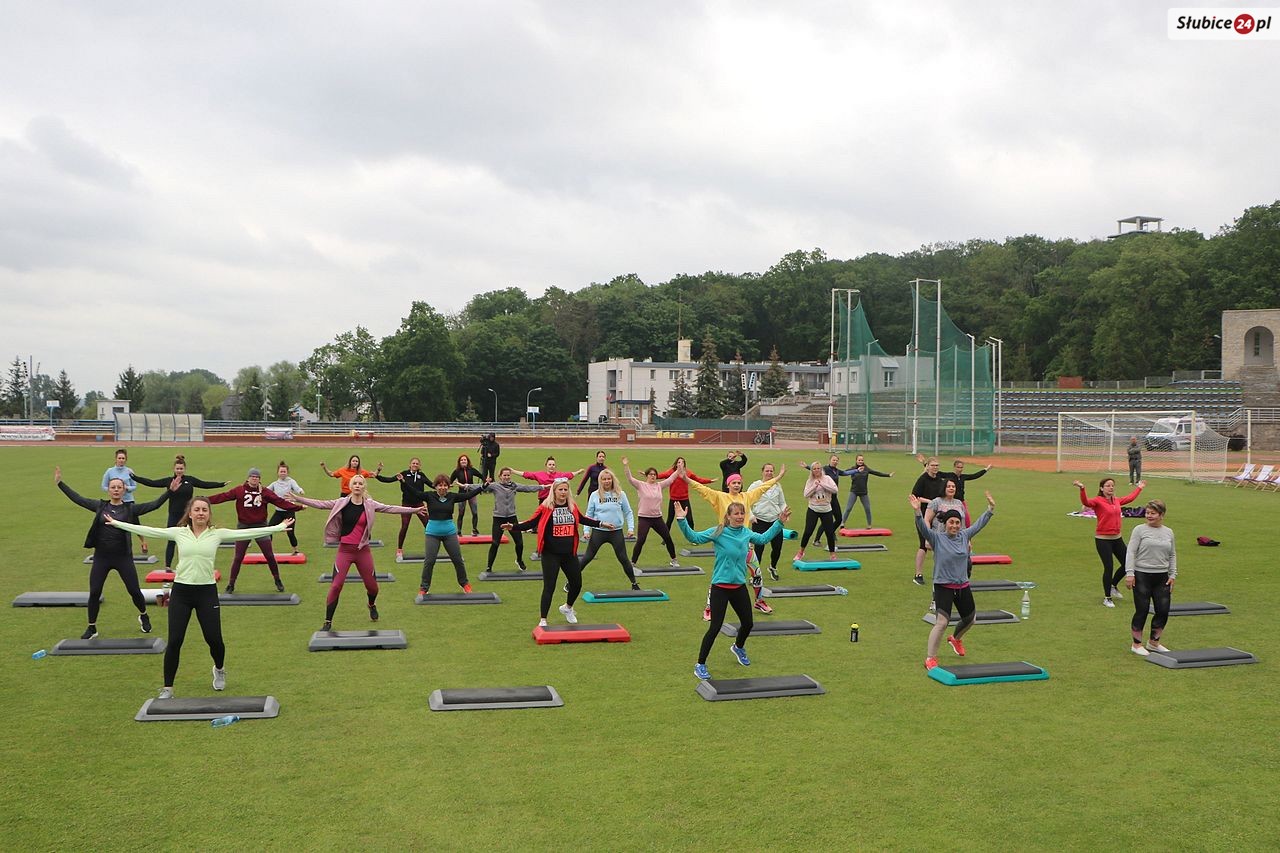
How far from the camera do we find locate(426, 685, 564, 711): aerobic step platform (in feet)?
31.7

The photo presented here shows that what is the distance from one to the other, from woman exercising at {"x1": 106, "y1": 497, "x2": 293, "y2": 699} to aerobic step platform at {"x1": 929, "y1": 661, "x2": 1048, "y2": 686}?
8.00m

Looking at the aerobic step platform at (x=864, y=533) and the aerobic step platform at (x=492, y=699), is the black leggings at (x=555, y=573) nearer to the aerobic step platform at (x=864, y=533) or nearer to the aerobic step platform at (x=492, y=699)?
the aerobic step platform at (x=492, y=699)

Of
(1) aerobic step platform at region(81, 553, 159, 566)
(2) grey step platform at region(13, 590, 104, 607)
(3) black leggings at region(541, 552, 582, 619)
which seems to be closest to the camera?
(3) black leggings at region(541, 552, 582, 619)

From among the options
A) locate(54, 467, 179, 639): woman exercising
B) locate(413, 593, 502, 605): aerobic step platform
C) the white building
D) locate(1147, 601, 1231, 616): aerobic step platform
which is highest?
the white building

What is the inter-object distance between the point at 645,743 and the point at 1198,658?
7511mm

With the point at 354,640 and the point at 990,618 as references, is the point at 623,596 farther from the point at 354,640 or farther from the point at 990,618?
the point at 990,618

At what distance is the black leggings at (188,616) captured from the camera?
971 cm

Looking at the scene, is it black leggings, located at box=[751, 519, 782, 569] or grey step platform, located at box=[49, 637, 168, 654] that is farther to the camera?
black leggings, located at box=[751, 519, 782, 569]

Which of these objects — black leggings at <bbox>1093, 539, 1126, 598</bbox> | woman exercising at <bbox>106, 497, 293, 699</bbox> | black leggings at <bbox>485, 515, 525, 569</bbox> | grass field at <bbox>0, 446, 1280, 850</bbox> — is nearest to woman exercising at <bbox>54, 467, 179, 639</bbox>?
grass field at <bbox>0, 446, 1280, 850</bbox>

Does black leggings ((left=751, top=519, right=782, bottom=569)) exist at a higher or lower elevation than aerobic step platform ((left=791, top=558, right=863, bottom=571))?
higher

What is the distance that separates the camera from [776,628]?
13.2 meters

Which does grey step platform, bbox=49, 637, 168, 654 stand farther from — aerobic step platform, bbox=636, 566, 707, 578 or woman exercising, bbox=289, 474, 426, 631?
aerobic step platform, bbox=636, 566, 707, 578

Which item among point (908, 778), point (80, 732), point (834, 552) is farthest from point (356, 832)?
point (834, 552)

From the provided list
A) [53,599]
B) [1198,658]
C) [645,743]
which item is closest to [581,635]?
[645,743]
